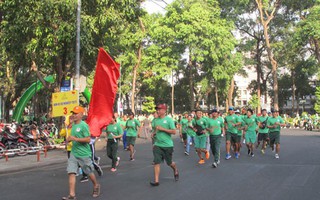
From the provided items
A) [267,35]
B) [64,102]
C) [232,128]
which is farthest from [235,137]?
[267,35]

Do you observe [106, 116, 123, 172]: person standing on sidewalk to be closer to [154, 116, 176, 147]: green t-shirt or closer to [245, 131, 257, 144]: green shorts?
[154, 116, 176, 147]: green t-shirt

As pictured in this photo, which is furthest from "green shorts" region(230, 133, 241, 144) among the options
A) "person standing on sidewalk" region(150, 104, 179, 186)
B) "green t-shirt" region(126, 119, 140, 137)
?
"person standing on sidewalk" region(150, 104, 179, 186)

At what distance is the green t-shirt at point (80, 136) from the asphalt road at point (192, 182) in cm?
85

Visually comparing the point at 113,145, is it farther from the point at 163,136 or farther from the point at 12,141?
the point at 12,141

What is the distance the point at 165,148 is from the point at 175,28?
3351 cm

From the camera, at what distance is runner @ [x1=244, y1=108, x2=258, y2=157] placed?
14.3 metres

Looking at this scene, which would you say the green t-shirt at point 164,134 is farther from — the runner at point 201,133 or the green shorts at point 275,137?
the green shorts at point 275,137

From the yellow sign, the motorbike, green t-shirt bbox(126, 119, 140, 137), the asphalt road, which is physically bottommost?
the asphalt road

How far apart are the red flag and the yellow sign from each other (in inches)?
215

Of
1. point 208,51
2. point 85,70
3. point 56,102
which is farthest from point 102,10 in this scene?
point 208,51

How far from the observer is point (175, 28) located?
4066 centimetres

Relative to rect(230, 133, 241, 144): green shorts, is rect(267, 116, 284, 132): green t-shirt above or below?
above

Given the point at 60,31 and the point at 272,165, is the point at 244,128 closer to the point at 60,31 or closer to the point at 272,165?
the point at 272,165

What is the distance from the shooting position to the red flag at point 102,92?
8617 millimetres
